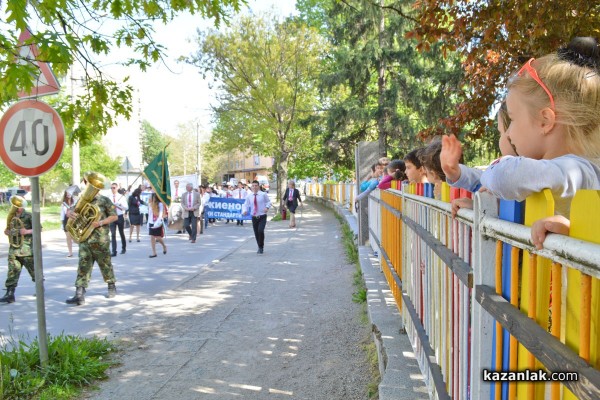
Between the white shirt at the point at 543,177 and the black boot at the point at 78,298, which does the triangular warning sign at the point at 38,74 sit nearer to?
the black boot at the point at 78,298

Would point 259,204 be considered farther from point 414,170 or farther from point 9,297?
point 414,170

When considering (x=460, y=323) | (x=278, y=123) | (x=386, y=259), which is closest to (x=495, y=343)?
→ (x=460, y=323)

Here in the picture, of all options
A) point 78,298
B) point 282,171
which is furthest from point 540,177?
point 282,171

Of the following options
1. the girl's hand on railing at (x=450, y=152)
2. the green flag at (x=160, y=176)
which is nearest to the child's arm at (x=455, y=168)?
the girl's hand on railing at (x=450, y=152)

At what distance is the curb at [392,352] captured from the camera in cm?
330

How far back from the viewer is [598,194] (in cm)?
101

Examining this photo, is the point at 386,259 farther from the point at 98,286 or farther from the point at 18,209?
the point at 18,209

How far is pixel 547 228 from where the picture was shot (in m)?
1.22

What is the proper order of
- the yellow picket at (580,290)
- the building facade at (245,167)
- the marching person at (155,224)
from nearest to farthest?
the yellow picket at (580,290) < the marching person at (155,224) < the building facade at (245,167)

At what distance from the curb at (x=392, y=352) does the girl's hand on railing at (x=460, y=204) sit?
1450mm

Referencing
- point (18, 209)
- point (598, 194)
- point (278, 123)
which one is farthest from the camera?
point (278, 123)

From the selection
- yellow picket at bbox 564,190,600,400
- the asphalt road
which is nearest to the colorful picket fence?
yellow picket at bbox 564,190,600,400

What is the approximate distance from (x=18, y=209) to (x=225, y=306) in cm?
387

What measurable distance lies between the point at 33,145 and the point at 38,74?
0.74m
